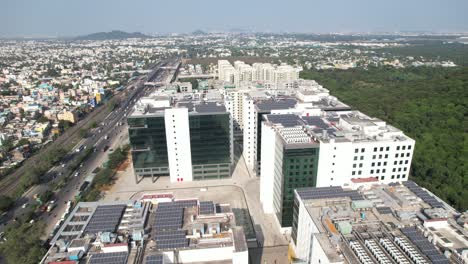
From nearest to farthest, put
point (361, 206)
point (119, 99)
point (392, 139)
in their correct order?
1. point (361, 206)
2. point (392, 139)
3. point (119, 99)

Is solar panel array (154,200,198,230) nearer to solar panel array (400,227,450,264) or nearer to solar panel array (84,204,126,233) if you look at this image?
solar panel array (84,204,126,233)

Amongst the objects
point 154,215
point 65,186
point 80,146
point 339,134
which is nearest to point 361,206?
point 339,134

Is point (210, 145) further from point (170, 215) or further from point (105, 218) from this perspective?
point (105, 218)

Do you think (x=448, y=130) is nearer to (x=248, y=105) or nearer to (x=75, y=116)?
(x=248, y=105)

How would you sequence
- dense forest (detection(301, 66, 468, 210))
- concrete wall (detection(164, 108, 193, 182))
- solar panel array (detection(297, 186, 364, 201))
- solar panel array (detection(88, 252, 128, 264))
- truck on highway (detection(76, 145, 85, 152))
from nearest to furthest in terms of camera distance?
1. solar panel array (detection(88, 252, 128, 264))
2. solar panel array (detection(297, 186, 364, 201))
3. dense forest (detection(301, 66, 468, 210))
4. concrete wall (detection(164, 108, 193, 182))
5. truck on highway (detection(76, 145, 85, 152))

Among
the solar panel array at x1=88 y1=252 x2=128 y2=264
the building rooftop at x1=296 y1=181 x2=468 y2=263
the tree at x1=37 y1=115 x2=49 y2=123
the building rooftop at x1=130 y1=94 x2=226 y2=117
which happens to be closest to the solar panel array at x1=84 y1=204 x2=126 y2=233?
the solar panel array at x1=88 y1=252 x2=128 y2=264

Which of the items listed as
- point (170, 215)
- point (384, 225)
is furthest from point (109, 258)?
point (384, 225)

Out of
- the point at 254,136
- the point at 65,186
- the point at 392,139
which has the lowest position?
the point at 65,186
